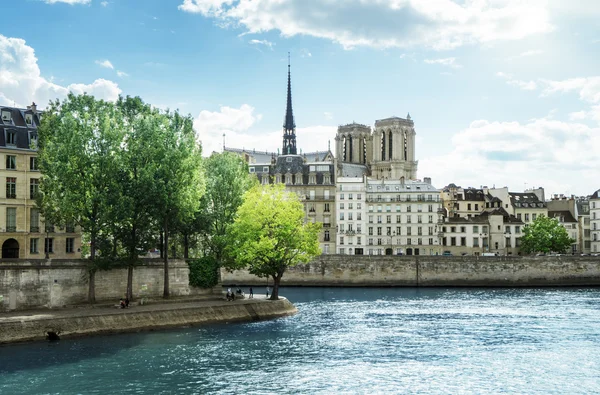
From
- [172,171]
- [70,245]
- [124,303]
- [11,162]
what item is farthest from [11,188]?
[124,303]

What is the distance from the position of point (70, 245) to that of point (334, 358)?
1285 inches

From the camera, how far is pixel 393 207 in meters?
120

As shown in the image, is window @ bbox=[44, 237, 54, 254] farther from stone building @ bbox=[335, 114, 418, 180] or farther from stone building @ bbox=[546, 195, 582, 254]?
stone building @ bbox=[335, 114, 418, 180]

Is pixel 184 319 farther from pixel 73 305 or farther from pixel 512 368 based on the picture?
pixel 512 368

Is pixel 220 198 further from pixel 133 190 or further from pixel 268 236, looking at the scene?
pixel 133 190

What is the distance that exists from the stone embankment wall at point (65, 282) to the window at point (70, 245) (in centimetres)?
776

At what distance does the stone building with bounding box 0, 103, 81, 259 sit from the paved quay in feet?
31.8

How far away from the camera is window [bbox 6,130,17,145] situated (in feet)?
200

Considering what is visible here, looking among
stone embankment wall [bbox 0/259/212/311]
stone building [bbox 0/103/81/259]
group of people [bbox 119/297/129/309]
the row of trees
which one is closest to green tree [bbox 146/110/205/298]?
the row of trees

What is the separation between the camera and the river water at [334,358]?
1355 inches

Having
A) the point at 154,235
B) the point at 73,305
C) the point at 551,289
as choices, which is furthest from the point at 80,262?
the point at 551,289

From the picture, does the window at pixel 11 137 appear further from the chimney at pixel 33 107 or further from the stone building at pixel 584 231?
the stone building at pixel 584 231

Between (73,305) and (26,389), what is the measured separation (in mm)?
22536

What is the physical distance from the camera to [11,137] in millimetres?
61125
